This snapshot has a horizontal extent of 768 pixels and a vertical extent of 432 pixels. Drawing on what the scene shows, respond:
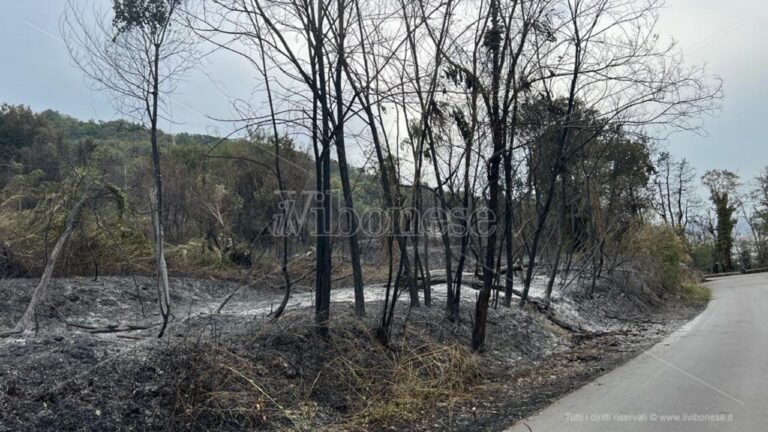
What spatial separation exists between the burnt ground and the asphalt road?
42 cm

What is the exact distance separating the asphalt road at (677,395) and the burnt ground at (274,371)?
0.42 meters

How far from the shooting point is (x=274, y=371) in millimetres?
6883

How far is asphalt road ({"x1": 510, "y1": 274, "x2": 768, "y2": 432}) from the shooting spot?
6.02 metres

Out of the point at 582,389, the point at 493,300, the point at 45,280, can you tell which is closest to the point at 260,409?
the point at 45,280

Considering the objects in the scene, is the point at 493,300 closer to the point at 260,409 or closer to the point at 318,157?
the point at 318,157

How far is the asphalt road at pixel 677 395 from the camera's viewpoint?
6020 mm

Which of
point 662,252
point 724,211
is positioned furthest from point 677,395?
point 724,211

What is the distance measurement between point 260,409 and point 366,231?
19.1ft

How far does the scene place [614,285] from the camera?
20.5 metres

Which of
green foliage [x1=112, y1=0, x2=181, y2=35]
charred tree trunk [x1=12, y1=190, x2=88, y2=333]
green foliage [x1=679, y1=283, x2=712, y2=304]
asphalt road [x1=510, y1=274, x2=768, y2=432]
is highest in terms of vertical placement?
green foliage [x1=112, y1=0, x2=181, y2=35]

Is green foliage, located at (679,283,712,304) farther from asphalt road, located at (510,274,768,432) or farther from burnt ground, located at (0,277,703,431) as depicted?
burnt ground, located at (0,277,703,431)

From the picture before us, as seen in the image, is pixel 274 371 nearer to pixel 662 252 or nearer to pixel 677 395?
Result: pixel 677 395

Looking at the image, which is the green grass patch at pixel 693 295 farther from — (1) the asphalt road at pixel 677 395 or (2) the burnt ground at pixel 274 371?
(2) the burnt ground at pixel 274 371

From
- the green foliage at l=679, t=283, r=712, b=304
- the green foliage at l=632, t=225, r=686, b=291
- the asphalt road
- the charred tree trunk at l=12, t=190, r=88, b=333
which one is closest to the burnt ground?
the charred tree trunk at l=12, t=190, r=88, b=333
